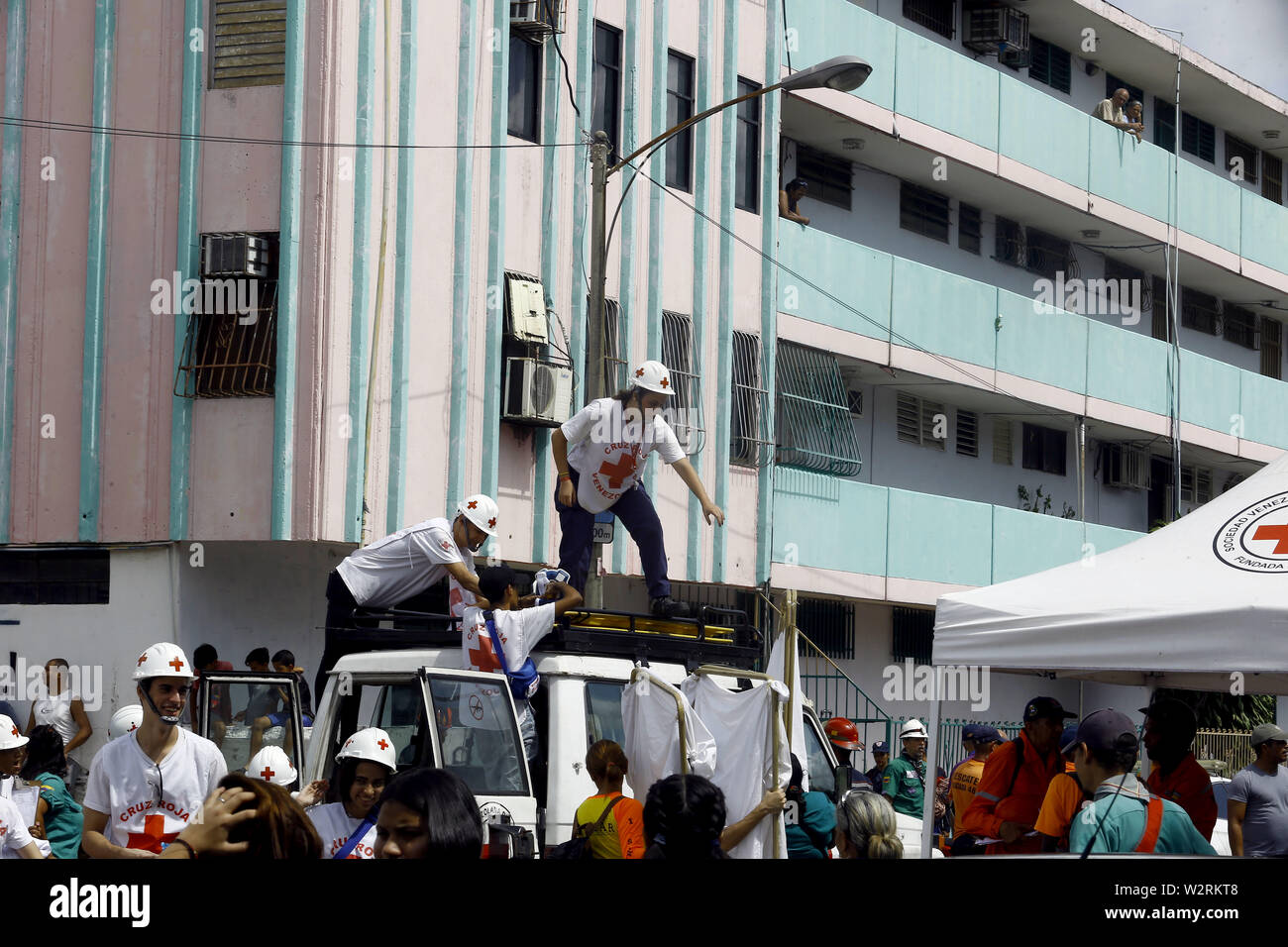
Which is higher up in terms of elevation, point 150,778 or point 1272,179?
point 1272,179

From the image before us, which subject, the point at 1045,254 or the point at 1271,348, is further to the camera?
the point at 1271,348

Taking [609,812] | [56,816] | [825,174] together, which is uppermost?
[825,174]

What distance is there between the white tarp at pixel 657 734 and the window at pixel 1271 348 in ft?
95.6

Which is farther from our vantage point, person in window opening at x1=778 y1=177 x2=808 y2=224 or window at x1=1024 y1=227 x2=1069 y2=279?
window at x1=1024 y1=227 x2=1069 y2=279

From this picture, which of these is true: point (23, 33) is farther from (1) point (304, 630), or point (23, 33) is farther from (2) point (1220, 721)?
(2) point (1220, 721)

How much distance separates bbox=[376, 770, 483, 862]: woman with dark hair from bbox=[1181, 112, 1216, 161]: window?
30916 mm

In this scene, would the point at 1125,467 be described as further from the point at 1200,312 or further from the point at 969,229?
the point at 969,229

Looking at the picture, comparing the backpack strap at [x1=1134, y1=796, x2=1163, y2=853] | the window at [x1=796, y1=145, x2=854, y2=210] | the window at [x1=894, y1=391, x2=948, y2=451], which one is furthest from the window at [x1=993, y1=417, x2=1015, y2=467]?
the backpack strap at [x1=1134, y1=796, x2=1163, y2=853]

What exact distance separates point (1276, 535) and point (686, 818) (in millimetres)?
4195

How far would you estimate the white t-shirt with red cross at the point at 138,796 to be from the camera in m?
6.79

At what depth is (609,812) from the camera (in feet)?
26.5

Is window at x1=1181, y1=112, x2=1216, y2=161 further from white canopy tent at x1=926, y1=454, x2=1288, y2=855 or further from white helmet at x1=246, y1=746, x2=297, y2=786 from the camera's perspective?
white helmet at x1=246, y1=746, x2=297, y2=786

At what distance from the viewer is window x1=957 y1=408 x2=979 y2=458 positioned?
91.0ft

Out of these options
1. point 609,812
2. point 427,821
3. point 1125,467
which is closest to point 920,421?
point 1125,467
